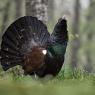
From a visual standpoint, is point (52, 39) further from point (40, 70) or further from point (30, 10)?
point (30, 10)

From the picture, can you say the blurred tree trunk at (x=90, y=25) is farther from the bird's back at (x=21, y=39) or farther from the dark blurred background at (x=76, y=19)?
the bird's back at (x=21, y=39)

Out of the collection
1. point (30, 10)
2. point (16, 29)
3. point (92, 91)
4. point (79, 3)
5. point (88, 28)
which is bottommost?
point (92, 91)

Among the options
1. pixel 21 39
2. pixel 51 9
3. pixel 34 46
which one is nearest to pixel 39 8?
pixel 21 39

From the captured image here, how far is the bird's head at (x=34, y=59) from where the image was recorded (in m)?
6.71

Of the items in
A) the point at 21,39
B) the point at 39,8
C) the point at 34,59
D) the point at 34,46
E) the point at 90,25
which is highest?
the point at 90,25

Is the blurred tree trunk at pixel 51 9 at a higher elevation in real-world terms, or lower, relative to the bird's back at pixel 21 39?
higher

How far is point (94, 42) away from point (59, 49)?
1453 inches

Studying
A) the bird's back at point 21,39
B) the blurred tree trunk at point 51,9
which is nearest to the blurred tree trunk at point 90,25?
the blurred tree trunk at point 51,9

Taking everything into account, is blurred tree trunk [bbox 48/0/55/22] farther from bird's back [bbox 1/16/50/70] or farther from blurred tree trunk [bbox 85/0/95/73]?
bird's back [bbox 1/16/50/70]

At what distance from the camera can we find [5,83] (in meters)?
2.37

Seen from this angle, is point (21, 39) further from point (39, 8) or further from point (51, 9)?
point (51, 9)

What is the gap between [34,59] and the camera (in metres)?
6.86

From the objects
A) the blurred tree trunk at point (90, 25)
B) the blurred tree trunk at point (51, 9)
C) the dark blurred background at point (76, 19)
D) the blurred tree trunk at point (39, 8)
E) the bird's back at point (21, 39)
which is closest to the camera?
the bird's back at point (21, 39)

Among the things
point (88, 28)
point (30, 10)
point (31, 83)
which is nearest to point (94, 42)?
point (88, 28)
